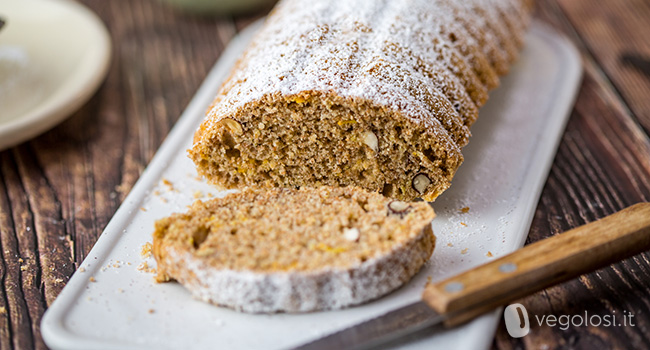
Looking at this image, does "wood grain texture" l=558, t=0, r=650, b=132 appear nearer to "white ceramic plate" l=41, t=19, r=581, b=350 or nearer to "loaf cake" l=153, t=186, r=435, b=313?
"white ceramic plate" l=41, t=19, r=581, b=350

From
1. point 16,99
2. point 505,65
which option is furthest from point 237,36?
point 505,65

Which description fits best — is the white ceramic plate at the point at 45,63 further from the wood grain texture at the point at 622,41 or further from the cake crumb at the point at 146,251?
the wood grain texture at the point at 622,41

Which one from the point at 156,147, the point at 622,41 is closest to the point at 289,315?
the point at 156,147

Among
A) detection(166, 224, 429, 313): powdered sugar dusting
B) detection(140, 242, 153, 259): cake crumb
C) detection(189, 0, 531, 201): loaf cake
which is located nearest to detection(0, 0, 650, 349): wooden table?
detection(140, 242, 153, 259): cake crumb

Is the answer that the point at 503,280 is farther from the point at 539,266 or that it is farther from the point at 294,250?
the point at 294,250

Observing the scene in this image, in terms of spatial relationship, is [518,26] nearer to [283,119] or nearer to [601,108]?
[601,108]

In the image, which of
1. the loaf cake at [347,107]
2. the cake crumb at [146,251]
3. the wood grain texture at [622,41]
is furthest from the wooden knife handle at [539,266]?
the wood grain texture at [622,41]
